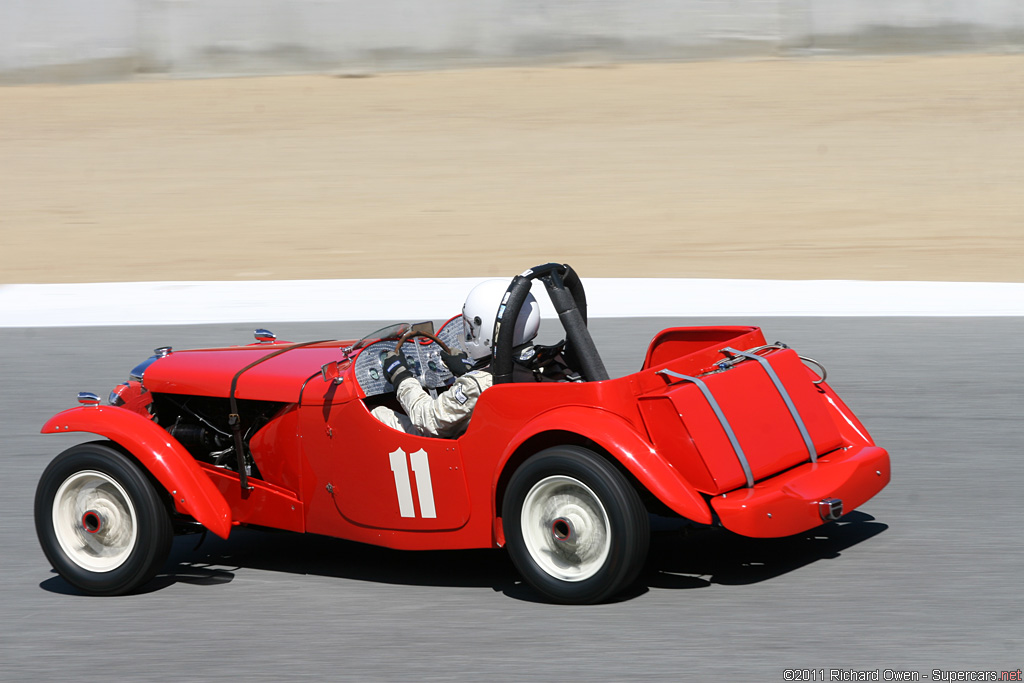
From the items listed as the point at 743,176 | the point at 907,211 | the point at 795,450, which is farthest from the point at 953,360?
the point at 743,176

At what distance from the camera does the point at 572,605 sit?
4.86 metres

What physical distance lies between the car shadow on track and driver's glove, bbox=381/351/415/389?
0.81m

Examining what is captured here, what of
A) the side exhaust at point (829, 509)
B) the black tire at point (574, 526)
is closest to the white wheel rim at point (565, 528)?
the black tire at point (574, 526)

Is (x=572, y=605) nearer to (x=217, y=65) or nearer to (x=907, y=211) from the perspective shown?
(x=907, y=211)

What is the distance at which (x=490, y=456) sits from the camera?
4.93 m

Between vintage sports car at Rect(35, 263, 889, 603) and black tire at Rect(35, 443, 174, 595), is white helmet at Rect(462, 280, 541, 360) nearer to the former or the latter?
vintage sports car at Rect(35, 263, 889, 603)

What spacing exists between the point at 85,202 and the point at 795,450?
52.7 ft

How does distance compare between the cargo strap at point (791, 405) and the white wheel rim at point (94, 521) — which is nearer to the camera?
the cargo strap at point (791, 405)

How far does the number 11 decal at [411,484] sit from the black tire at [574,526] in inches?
13.5

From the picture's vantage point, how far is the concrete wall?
28.3m

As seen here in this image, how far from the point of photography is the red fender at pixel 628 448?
4.59 meters

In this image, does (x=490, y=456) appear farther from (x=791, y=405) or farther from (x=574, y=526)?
(x=791, y=405)

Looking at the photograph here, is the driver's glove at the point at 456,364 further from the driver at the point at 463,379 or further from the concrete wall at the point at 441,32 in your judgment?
the concrete wall at the point at 441,32

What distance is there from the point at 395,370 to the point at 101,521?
1313 mm
